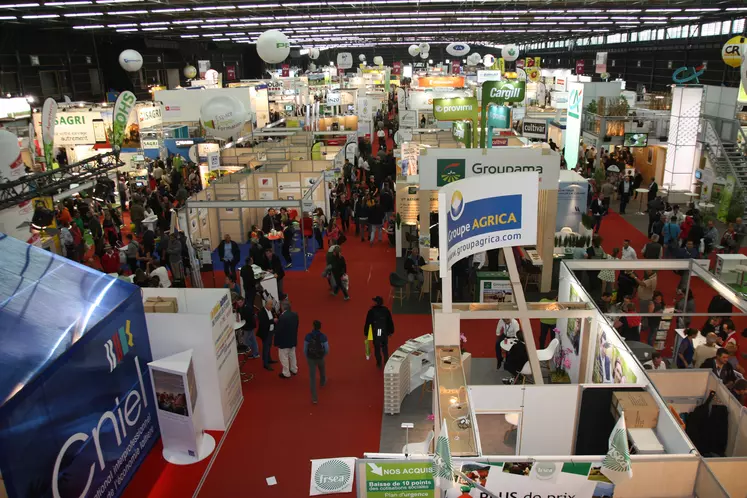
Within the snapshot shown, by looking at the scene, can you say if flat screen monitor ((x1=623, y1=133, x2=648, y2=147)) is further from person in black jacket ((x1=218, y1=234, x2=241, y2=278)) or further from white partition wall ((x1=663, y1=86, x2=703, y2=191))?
person in black jacket ((x1=218, y1=234, x2=241, y2=278))

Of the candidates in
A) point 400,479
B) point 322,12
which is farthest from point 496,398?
point 322,12

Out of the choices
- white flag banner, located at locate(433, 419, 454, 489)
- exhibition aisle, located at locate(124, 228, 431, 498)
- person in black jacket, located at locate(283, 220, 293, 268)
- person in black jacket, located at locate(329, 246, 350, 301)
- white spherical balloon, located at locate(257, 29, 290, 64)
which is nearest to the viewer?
white flag banner, located at locate(433, 419, 454, 489)

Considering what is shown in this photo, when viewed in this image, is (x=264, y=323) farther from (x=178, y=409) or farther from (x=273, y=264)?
(x=273, y=264)

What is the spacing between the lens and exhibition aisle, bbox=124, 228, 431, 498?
580cm

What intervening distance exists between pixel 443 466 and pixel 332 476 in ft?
7.98

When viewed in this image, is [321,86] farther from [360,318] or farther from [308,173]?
[360,318]

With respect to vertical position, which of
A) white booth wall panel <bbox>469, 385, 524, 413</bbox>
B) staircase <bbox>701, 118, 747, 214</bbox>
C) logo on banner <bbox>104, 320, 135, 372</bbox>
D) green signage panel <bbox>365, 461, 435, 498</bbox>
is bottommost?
white booth wall panel <bbox>469, 385, 524, 413</bbox>

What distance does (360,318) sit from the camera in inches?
377

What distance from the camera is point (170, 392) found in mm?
6082

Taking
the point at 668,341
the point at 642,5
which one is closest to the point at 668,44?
the point at 642,5

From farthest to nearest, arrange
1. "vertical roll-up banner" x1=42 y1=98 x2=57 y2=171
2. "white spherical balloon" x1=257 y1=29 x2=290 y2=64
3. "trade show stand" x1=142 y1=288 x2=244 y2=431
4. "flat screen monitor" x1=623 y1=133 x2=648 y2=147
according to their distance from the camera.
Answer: "flat screen monitor" x1=623 y1=133 x2=648 y2=147, "vertical roll-up banner" x1=42 y1=98 x2=57 y2=171, "white spherical balloon" x1=257 y1=29 x2=290 y2=64, "trade show stand" x1=142 y1=288 x2=244 y2=431

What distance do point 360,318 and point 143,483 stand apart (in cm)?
446

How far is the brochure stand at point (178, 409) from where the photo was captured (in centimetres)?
600

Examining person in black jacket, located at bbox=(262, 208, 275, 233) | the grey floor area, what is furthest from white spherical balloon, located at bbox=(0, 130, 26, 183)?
the grey floor area
